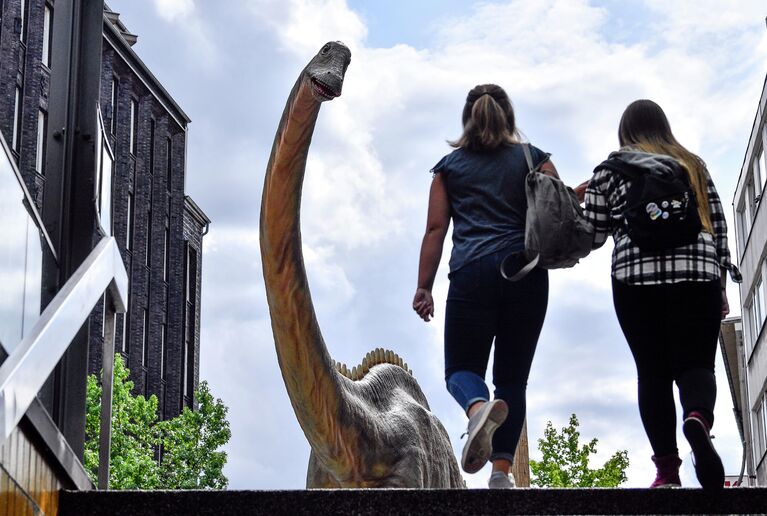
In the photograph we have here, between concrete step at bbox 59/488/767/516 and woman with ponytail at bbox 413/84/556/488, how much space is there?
1154 millimetres

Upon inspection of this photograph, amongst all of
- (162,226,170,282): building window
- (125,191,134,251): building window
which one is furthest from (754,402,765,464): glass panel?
(162,226,170,282): building window

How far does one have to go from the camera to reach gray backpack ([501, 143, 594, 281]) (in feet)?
19.8

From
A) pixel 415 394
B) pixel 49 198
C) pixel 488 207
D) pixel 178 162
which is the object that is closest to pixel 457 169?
pixel 488 207

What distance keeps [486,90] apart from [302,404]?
2100mm

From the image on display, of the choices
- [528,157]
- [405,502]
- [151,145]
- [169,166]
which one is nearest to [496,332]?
[528,157]

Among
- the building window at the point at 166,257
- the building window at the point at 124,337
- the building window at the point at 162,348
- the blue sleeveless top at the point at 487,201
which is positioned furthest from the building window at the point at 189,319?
the blue sleeveless top at the point at 487,201

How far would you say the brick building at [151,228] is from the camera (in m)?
45.2

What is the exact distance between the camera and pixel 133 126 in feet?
157

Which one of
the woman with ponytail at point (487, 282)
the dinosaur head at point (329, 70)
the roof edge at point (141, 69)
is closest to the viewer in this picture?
the woman with ponytail at point (487, 282)

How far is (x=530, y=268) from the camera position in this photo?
612cm

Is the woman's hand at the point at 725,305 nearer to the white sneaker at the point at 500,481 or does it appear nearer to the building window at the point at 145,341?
the white sneaker at the point at 500,481

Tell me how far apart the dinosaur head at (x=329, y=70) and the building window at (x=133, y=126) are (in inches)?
1624

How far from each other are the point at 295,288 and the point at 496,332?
53.9 inches

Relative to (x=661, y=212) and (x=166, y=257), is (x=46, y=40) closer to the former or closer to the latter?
(x=166, y=257)
